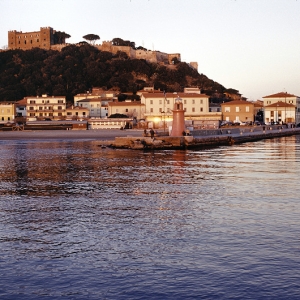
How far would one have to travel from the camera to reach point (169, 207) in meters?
13.9

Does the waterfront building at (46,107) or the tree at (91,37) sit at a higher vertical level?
→ the tree at (91,37)

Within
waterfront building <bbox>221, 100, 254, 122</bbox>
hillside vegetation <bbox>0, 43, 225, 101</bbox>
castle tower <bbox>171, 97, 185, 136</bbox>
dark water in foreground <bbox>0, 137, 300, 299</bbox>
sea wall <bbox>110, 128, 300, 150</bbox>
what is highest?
hillside vegetation <bbox>0, 43, 225, 101</bbox>

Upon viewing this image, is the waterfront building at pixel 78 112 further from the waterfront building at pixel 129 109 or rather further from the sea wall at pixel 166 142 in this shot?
the sea wall at pixel 166 142

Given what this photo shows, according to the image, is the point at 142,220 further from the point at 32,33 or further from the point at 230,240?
the point at 32,33

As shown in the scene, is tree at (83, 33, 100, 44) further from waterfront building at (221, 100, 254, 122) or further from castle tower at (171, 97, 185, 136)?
castle tower at (171, 97, 185, 136)

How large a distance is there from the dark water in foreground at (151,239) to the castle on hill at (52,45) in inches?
4756

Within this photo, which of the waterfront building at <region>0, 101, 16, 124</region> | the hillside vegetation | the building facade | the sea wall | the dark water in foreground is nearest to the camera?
the dark water in foreground

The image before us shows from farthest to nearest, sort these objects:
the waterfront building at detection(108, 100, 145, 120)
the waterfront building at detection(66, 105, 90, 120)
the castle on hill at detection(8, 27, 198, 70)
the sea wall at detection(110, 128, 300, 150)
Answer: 1. the castle on hill at detection(8, 27, 198, 70)
2. the waterfront building at detection(66, 105, 90, 120)
3. the waterfront building at detection(108, 100, 145, 120)
4. the sea wall at detection(110, 128, 300, 150)

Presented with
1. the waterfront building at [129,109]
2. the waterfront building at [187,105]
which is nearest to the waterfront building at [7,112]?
the waterfront building at [129,109]

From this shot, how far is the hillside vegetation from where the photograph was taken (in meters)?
115

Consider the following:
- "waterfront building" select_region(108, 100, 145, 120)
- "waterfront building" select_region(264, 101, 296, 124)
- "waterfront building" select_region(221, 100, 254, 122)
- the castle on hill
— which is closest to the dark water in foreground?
"waterfront building" select_region(108, 100, 145, 120)

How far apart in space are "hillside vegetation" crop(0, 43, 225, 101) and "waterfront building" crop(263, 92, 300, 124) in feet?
51.1

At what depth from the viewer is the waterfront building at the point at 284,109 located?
95.6 metres

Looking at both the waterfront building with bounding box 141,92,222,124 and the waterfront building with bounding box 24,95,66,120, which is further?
the waterfront building with bounding box 24,95,66,120
